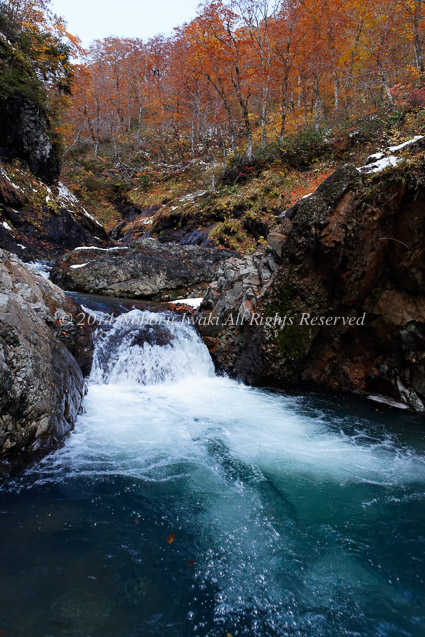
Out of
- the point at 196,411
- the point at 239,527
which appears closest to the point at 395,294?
the point at 196,411

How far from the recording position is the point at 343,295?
627cm

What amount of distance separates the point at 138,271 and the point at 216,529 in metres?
8.52

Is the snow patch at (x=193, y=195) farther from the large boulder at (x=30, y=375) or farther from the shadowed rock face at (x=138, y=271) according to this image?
the large boulder at (x=30, y=375)

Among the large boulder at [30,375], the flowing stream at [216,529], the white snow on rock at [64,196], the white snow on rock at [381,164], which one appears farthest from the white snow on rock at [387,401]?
the white snow on rock at [64,196]

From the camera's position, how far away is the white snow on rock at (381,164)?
5.48 meters

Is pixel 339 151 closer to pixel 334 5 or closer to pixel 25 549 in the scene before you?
pixel 334 5

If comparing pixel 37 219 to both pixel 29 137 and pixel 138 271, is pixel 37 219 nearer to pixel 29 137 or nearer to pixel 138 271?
pixel 29 137

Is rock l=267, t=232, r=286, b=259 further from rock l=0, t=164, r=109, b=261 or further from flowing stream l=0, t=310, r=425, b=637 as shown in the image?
rock l=0, t=164, r=109, b=261

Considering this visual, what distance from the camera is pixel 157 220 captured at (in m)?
17.8

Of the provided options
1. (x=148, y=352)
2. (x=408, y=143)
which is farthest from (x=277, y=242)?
(x=148, y=352)

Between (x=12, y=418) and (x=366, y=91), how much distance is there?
75.1 feet

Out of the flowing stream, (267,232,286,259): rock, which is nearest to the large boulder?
the flowing stream

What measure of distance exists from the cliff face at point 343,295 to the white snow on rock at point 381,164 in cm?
4

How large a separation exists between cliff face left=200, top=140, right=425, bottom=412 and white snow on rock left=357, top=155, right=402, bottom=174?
36 millimetres
